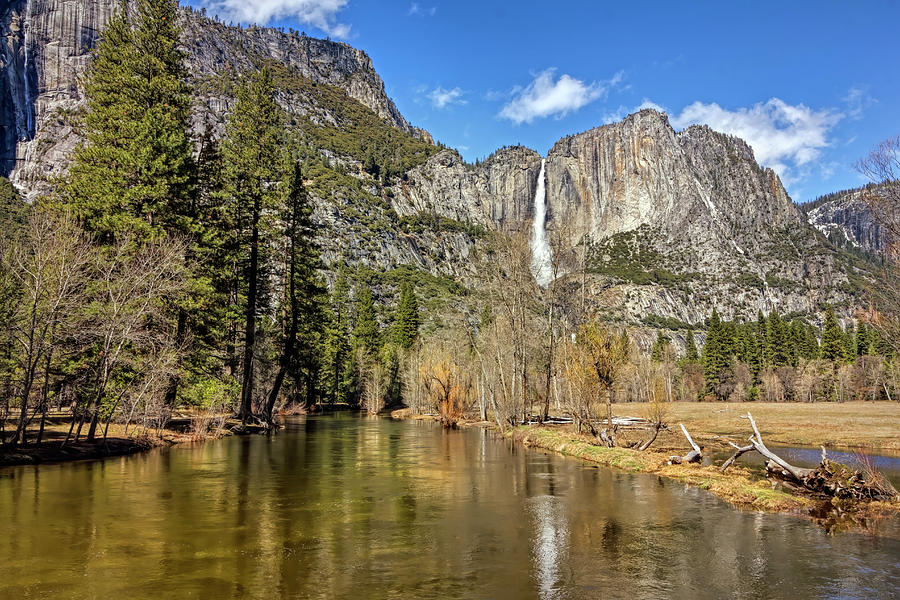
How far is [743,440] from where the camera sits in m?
34.3

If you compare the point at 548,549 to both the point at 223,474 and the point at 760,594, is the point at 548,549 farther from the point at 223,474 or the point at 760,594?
the point at 223,474

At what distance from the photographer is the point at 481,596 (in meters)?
8.41

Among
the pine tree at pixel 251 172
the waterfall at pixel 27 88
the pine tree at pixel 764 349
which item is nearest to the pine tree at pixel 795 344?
the pine tree at pixel 764 349

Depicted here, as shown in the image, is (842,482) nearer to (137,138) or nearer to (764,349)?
(137,138)

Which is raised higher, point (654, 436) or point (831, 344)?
point (831, 344)

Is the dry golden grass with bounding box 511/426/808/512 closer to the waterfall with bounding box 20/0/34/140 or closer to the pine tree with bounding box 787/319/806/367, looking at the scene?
the pine tree with bounding box 787/319/806/367

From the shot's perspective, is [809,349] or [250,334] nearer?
[250,334]

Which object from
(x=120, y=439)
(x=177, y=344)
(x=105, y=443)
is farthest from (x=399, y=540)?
(x=177, y=344)

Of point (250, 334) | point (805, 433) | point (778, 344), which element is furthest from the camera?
point (778, 344)

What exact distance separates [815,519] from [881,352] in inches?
4530

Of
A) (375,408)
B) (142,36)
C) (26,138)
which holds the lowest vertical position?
(375,408)

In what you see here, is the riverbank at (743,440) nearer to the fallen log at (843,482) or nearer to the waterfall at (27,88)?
the fallen log at (843,482)

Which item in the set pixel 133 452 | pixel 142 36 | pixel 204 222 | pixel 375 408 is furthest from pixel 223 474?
pixel 375 408

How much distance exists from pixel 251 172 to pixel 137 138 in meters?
11.7
